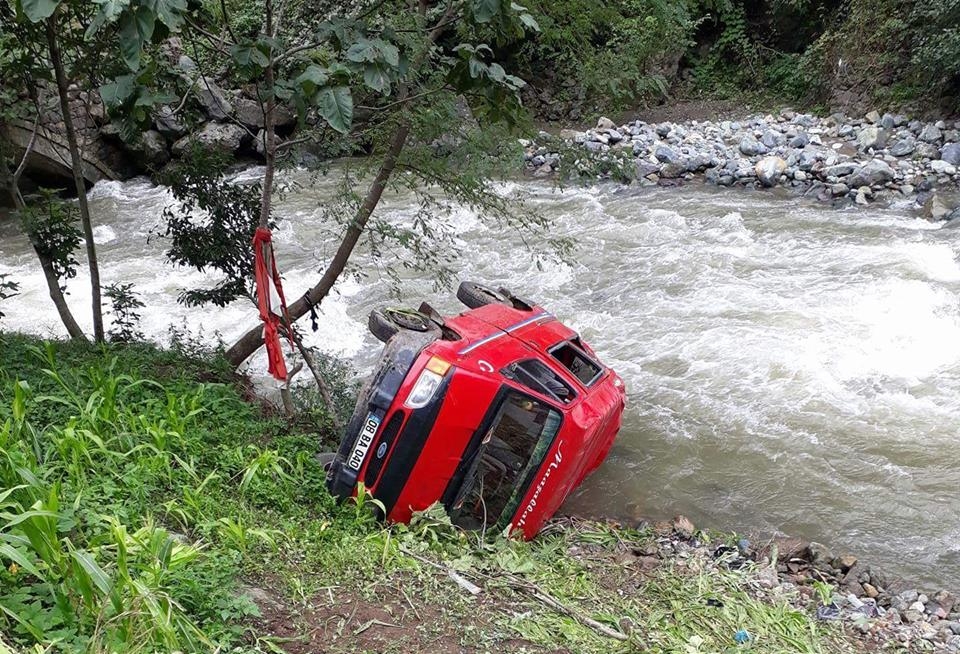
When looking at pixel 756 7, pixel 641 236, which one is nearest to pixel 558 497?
pixel 641 236

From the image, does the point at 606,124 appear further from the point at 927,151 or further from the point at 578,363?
the point at 578,363

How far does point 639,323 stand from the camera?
10.7m

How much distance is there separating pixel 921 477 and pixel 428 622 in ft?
17.8

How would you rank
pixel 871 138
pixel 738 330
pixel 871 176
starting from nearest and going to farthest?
pixel 738 330
pixel 871 176
pixel 871 138

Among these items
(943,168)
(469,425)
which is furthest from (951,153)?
(469,425)

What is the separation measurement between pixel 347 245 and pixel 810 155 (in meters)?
12.3

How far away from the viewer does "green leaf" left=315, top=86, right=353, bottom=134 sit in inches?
155

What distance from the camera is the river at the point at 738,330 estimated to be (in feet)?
24.1

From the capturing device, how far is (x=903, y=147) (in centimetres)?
1652

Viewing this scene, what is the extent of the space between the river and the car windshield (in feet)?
6.00

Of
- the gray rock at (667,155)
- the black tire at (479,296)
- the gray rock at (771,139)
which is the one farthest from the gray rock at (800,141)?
the black tire at (479,296)

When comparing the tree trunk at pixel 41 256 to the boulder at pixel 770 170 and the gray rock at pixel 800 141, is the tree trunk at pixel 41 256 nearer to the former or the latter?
the boulder at pixel 770 170

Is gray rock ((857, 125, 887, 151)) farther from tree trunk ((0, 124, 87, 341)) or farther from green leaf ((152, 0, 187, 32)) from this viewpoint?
green leaf ((152, 0, 187, 32))

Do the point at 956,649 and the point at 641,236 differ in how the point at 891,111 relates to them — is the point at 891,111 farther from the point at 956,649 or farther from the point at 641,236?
the point at 956,649
